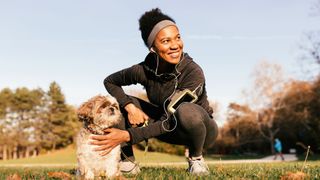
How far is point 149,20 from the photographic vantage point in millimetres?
6098

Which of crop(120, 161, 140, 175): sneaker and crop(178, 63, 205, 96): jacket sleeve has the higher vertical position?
crop(178, 63, 205, 96): jacket sleeve

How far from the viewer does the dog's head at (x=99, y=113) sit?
5.56m

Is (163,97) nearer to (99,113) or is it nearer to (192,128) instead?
(192,128)

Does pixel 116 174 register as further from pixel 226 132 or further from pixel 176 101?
pixel 226 132

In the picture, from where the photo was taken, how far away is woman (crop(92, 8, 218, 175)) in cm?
543

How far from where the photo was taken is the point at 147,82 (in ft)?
21.0

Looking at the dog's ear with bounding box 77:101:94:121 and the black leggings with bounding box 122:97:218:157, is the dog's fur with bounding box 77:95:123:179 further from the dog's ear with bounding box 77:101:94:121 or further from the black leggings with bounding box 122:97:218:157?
the black leggings with bounding box 122:97:218:157

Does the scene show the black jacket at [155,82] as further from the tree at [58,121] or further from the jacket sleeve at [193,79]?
the tree at [58,121]

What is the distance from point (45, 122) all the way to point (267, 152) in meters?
38.9

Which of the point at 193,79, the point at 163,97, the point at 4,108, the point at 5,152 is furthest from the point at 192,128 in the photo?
the point at 5,152

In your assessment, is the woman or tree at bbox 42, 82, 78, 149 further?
tree at bbox 42, 82, 78, 149

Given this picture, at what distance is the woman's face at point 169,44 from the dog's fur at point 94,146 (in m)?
1.08

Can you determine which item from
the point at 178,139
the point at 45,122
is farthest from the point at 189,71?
the point at 45,122

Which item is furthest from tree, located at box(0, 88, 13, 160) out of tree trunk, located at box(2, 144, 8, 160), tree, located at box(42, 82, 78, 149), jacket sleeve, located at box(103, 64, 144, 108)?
jacket sleeve, located at box(103, 64, 144, 108)
